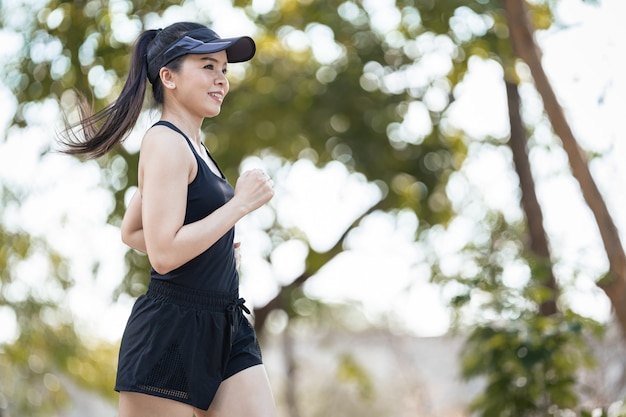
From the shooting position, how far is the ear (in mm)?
2389

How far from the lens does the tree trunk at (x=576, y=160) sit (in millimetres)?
4746

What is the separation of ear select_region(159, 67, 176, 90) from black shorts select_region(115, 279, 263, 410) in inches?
18.4

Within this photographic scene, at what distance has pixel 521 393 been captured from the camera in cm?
574

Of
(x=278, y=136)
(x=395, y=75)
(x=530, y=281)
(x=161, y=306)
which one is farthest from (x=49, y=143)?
(x=161, y=306)

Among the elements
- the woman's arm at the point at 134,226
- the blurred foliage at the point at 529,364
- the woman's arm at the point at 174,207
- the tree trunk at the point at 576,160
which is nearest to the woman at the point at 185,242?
the woman's arm at the point at 174,207

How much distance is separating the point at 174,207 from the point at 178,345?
323mm

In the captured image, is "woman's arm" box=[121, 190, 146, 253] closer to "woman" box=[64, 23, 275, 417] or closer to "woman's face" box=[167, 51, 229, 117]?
"woman" box=[64, 23, 275, 417]

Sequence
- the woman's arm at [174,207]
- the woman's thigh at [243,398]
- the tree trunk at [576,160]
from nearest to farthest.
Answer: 1. the woman's arm at [174,207]
2. the woman's thigh at [243,398]
3. the tree trunk at [576,160]

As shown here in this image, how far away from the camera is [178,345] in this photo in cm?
226

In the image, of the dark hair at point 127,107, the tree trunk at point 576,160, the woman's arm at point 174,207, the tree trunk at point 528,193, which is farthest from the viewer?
the tree trunk at point 528,193

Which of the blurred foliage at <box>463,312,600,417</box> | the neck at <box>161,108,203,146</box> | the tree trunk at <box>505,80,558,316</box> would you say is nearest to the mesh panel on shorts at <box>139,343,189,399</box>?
the neck at <box>161,108,203,146</box>

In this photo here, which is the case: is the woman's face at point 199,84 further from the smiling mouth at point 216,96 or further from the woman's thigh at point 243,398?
the woman's thigh at point 243,398

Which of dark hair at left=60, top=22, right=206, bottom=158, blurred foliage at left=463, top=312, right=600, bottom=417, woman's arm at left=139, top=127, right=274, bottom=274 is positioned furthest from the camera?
blurred foliage at left=463, top=312, right=600, bottom=417

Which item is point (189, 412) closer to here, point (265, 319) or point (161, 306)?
point (161, 306)
